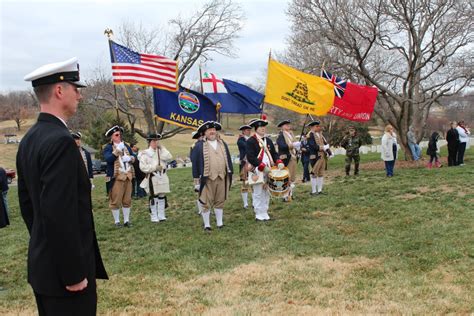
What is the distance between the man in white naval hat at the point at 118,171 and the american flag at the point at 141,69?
1251 millimetres

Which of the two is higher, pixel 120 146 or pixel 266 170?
pixel 120 146

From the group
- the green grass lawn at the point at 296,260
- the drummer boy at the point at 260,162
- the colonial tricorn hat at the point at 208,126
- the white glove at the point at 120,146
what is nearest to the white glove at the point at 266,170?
the drummer boy at the point at 260,162

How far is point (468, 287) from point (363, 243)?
→ 7.16 feet

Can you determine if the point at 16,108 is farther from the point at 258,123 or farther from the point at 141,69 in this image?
the point at 258,123

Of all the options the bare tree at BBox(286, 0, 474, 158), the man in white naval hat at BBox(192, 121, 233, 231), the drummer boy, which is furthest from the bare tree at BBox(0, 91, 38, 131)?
the man in white naval hat at BBox(192, 121, 233, 231)

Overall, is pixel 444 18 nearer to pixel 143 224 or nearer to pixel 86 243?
pixel 143 224

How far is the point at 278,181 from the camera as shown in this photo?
9.31 m

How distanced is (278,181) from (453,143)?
35.4 ft

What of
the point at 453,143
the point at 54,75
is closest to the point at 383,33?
the point at 453,143

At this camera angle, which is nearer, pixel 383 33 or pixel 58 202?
pixel 58 202

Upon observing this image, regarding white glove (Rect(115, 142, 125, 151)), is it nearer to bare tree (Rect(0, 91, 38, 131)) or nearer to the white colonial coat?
the white colonial coat

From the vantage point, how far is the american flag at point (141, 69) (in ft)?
28.6

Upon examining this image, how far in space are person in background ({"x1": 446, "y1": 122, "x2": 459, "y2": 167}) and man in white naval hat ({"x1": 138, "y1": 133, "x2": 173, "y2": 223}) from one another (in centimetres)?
1205

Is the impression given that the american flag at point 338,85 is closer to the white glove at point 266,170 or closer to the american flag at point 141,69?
the white glove at point 266,170
